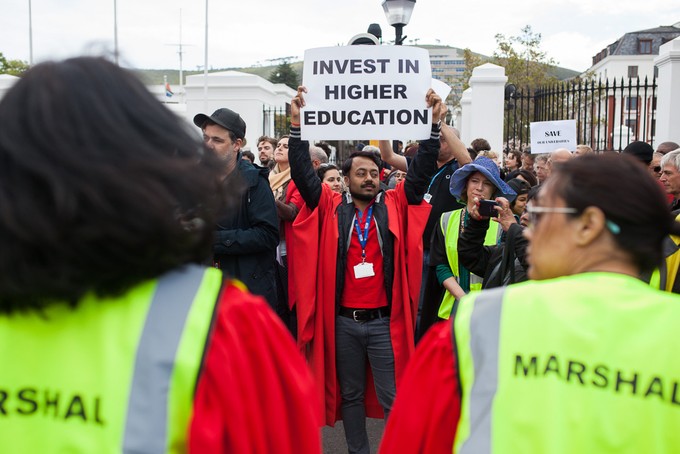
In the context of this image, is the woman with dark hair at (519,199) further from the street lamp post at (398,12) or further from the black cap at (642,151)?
the street lamp post at (398,12)

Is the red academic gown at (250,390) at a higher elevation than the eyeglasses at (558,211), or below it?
below

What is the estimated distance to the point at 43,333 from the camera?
138cm

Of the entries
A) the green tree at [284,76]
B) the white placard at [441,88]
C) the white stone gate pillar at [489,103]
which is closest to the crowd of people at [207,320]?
the white placard at [441,88]

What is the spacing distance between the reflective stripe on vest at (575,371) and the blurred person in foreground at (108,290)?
527mm

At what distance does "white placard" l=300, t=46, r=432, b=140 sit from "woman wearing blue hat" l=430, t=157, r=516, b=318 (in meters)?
0.59

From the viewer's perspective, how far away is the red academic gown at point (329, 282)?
15.4 feet

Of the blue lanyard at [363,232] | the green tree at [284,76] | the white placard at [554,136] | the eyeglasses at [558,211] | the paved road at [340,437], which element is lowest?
the paved road at [340,437]

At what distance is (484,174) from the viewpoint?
462cm

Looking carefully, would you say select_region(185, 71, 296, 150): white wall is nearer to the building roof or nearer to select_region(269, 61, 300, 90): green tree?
select_region(269, 61, 300, 90): green tree

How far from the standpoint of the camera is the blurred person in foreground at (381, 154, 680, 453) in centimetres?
150

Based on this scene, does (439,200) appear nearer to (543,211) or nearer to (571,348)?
(543,211)

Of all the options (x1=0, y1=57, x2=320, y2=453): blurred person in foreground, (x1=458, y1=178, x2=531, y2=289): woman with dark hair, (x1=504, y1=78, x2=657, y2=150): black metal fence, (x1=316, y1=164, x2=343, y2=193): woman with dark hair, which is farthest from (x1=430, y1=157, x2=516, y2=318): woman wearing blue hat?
(x1=504, y1=78, x2=657, y2=150): black metal fence

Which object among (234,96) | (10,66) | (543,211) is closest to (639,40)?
(10,66)

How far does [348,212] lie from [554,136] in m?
4.95
